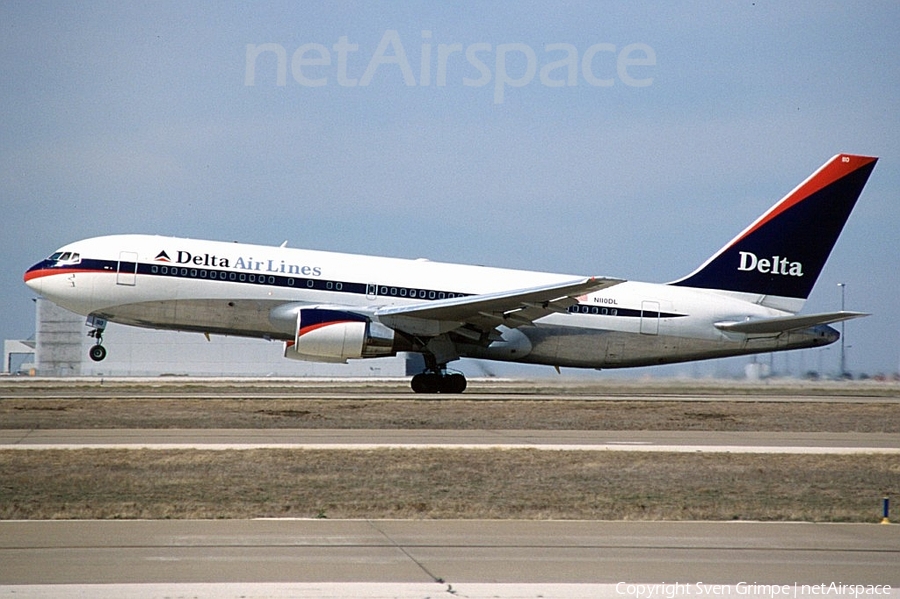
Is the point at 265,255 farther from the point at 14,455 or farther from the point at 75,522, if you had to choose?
the point at 75,522

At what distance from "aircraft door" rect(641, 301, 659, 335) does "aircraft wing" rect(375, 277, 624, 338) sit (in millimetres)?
3302

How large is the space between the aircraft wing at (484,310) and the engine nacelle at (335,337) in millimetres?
783

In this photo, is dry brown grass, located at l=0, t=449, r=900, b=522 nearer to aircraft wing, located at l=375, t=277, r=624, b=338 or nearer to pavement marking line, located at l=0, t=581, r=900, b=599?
pavement marking line, located at l=0, t=581, r=900, b=599

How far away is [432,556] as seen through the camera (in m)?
10.4

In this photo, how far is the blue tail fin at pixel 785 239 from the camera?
36438mm

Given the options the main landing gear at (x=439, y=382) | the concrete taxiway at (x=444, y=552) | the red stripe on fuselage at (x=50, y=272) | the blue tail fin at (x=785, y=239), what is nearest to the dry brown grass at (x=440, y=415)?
the main landing gear at (x=439, y=382)

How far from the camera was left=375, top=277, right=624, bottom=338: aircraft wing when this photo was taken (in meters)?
31.4

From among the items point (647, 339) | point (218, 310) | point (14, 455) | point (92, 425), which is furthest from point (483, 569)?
point (647, 339)

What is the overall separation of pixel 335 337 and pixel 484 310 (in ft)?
15.3

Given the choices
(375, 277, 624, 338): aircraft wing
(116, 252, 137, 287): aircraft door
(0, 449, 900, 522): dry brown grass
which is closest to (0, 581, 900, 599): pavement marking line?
(0, 449, 900, 522): dry brown grass

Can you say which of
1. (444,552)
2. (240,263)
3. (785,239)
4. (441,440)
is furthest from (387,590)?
(785,239)

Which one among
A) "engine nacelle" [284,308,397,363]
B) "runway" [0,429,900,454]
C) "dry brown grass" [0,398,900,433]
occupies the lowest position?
"runway" [0,429,900,454]

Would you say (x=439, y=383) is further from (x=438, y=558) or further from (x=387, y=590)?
(x=387, y=590)

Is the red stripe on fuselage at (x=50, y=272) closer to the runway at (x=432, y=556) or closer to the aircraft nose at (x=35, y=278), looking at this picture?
the aircraft nose at (x=35, y=278)
